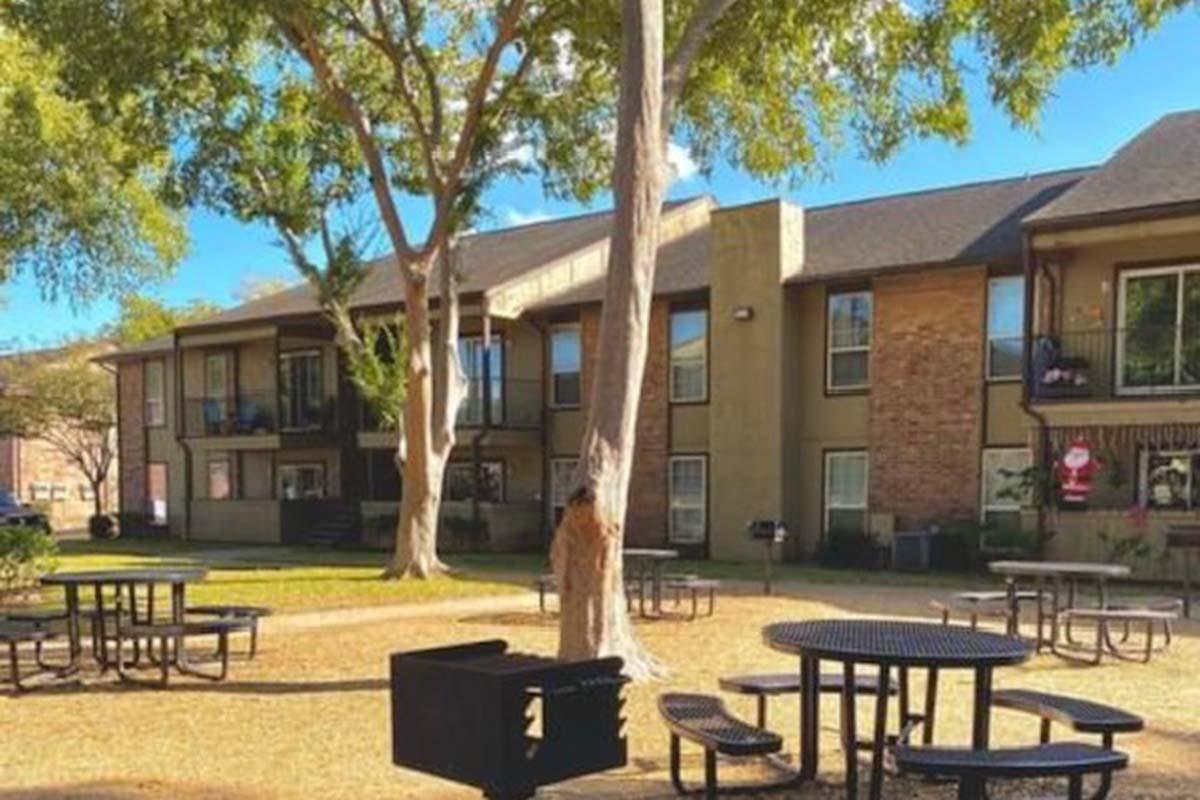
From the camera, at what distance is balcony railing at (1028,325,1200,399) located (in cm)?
1825

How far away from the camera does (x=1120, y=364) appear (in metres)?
18.7

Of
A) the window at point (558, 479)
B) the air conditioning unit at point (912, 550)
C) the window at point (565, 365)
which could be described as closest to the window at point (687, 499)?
the window at point (558, 479)

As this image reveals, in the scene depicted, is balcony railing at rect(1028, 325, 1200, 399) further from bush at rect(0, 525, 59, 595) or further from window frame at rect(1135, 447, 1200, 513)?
bush at rect(0, 525, 59, 595)

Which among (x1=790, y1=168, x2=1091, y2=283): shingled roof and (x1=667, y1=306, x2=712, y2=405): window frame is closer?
(x1=790, y1=168, x2=1091, y2=283): shingled roof

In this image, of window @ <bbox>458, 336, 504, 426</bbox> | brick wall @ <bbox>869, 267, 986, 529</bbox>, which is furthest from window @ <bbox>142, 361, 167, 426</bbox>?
brick wall @ <bbox>869, 267, 986, 529</bbox>

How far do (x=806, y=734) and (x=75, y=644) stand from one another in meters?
7.02

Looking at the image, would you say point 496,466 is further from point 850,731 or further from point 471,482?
point 850,731

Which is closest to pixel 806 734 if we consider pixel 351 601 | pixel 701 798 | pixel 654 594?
pixel 701 798

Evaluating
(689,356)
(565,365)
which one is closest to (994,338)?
(689,356)

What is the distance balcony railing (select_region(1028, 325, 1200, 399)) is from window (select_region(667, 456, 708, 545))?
24.5ft

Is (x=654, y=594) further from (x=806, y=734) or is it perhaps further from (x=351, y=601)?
(x=806, y=734)

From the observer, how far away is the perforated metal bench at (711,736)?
5.46 metres

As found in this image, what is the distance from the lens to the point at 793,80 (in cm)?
1423

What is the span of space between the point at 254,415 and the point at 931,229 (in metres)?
18.9
